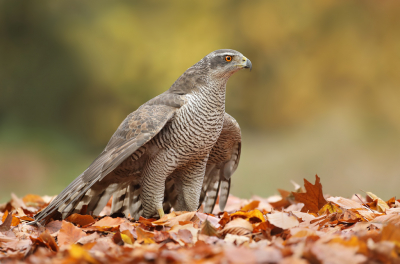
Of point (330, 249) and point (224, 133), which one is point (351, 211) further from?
point (224, 133)

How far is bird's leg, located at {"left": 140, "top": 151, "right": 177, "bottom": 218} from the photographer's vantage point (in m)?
3.03

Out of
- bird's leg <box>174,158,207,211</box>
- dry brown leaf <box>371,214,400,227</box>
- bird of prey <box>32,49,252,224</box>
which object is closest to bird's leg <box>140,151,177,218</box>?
bird of prey <box>32,49,252,224</box>

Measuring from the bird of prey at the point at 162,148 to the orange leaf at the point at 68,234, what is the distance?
1.30 feet

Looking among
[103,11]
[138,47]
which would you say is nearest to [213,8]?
[138,47]

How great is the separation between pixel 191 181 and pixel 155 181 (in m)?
0.37

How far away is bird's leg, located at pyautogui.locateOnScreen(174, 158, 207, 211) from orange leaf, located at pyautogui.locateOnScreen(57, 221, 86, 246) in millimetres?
1169

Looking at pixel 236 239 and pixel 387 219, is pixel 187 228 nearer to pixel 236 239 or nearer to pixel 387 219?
pixel 236 239

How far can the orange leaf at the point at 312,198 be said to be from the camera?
2.83 m

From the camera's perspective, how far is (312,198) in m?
2.90

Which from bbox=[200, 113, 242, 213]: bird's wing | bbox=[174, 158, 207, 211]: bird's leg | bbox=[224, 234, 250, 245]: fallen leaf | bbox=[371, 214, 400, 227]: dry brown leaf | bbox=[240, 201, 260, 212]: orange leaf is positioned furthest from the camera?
bbox=[200, 113, 242, 213]: bird's wing

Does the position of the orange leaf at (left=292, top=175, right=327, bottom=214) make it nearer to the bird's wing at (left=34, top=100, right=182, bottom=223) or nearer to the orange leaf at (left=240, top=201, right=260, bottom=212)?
the orange leaf at (left=240, top=201, right=260, bottom=212)

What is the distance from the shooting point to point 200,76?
3.17m

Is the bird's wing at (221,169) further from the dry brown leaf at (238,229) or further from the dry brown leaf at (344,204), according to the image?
the dry brown leaf at (238,229)

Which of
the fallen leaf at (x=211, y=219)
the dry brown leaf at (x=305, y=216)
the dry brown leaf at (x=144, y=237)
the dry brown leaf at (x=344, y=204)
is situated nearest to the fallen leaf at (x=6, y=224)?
the dry brown leaf at (x=144, y=237)
